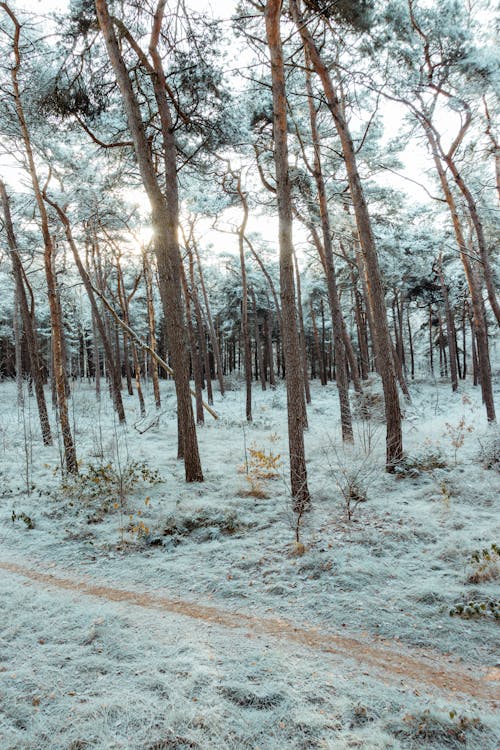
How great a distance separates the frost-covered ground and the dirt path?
0.02 m

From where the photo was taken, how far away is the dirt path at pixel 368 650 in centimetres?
254

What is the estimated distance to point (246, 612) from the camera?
11.2 feet

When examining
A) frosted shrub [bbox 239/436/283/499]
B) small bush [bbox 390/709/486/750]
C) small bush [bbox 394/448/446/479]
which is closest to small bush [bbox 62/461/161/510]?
frosted shrub [bbox 239/436/283/499]

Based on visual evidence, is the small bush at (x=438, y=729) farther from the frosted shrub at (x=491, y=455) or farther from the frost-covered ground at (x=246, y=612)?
the frosted shrub at (x=491, y=455)

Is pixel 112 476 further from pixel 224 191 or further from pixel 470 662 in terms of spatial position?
pixel 224 191

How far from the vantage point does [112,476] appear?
21.7ft

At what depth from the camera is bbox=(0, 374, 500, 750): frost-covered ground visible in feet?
7.33

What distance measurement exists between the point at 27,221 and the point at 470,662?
13764mm

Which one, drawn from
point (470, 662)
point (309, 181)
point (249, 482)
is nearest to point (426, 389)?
point (309, 181)

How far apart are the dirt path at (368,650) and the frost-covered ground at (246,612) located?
20 mm

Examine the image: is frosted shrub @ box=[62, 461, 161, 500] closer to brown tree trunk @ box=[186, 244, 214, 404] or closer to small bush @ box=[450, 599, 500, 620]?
small bush @ box=[450, 599, 500, 620]

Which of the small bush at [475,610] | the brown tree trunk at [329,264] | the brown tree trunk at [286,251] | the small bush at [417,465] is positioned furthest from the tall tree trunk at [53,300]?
the small bush at [475,610]

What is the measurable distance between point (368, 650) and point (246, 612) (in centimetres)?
105

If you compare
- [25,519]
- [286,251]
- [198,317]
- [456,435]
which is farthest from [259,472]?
[198,317]
